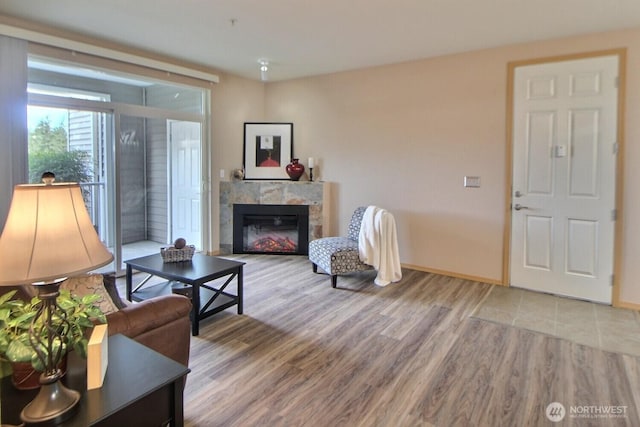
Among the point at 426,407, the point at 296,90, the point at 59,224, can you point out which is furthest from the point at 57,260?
the point at 296,90

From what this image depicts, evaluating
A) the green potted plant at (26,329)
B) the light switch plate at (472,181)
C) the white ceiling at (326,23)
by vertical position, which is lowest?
the green potted plant at (26,329)

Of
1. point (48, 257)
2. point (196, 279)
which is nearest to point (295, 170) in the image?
point (196, 279)

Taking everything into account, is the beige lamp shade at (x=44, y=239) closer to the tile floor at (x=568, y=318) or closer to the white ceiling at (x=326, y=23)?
the white ceiling at (x=326, y=23)

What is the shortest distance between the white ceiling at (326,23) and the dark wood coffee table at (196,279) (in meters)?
2.18

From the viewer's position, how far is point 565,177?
378 cm

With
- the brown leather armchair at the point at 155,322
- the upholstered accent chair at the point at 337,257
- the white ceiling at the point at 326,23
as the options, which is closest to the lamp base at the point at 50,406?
the brown leather armchair at the point at 155,322

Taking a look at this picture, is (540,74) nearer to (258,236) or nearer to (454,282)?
(454,282)

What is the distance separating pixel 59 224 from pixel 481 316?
3.27m

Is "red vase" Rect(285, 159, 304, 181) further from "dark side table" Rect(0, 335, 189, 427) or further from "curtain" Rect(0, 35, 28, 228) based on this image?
"dark side table" Rect(0, 335, 189, 427)

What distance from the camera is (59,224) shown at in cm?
110

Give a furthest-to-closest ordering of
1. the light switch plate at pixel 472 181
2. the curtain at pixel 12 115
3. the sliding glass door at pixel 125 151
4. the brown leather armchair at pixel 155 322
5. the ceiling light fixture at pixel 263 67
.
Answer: the ceiling light fixture at pixel 263 67
the light switch plate at pixel 472 181
the sliding glass door at pixel 125 151
the curtain at pixel 12 115
the brown leather armchair at pixel 155 322

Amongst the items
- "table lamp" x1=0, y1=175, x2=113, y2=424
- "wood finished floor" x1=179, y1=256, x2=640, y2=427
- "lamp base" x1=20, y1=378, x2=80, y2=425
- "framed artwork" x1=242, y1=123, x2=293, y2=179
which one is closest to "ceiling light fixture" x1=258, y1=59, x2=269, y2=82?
"framed artwork" x1=242, y1=123, x2=293, y2=179

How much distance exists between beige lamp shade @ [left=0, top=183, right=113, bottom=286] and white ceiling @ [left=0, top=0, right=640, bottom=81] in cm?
255

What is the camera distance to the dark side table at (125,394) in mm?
1137
